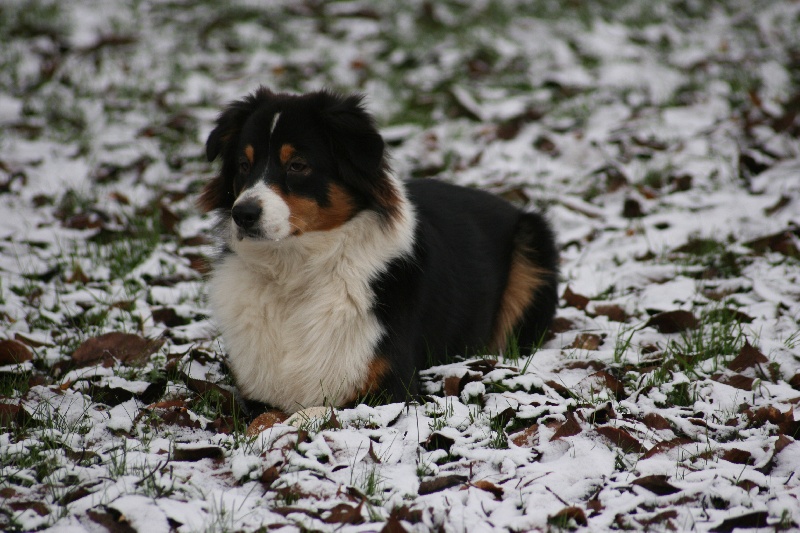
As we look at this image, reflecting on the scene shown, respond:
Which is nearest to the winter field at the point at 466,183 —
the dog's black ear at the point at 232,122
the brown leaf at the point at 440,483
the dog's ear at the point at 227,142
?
the brown leaf at the point at 440,483

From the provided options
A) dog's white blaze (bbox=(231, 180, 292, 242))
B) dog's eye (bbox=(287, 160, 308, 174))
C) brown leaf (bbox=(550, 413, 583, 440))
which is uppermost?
dog's eye (bbox=(287, 160, 308, 174))

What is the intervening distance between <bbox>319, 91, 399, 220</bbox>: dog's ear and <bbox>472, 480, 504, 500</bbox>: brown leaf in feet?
4.64

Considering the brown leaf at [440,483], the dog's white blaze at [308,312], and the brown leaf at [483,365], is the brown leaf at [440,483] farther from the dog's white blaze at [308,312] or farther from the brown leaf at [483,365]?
the brown leaf at [483,365]

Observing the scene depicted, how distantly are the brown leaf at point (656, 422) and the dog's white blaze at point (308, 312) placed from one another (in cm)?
125

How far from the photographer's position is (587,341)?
168 inches

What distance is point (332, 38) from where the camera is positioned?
1091 cm

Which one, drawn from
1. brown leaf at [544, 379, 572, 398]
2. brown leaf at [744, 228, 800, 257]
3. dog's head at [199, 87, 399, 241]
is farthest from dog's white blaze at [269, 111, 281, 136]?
brown leaf at [744, 228, 800, 257]

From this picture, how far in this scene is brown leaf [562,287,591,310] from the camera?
492cm

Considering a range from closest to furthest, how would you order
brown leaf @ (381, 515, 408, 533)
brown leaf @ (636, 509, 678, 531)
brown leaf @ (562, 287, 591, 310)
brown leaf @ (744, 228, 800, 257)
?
brown leaf @ (381, 515, 408, 533) < brown leaf @ (636, 509, 678, 531) < brown leaf @ (562, 287, 591, 310) < brown leaf @ (744, 228, 800, 257)

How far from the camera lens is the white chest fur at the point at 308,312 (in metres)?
3.54

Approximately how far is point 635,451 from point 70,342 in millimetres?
3004

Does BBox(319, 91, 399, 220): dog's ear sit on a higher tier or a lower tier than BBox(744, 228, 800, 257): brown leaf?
higher

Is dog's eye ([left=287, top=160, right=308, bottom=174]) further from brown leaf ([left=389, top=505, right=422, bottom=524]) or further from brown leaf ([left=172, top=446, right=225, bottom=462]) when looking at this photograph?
brown leaf ([left=389, top=505, right=422, bottom=524])

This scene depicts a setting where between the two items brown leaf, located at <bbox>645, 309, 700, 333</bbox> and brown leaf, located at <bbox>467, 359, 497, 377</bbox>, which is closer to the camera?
brown leaf, located at <bbox>467, 359, 497, 377</bbox>
